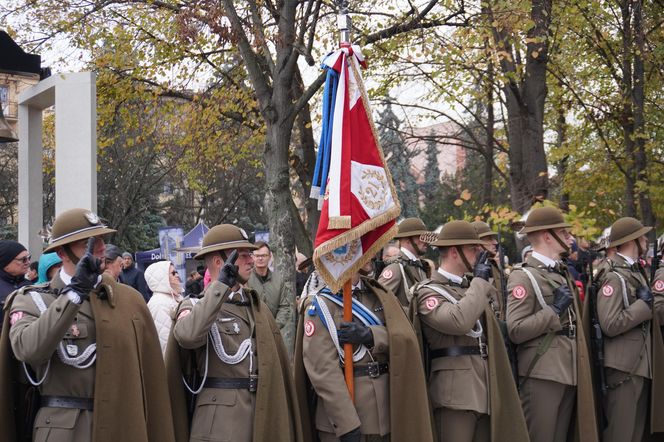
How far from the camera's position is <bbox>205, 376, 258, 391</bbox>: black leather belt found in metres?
5.21

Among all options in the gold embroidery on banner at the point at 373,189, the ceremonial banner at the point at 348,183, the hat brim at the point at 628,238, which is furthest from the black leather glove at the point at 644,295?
the gold embroidery on banner at the point at 373,189

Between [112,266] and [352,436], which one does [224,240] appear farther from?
[112,266]

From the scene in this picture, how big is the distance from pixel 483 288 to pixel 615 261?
241cm

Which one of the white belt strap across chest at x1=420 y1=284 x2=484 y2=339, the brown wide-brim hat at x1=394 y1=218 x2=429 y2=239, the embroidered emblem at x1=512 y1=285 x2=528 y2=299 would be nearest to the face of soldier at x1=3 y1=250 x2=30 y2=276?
the white belt strap across chest at x1=420 y1=284 x2=484 y2=339

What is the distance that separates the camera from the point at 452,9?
1294cm

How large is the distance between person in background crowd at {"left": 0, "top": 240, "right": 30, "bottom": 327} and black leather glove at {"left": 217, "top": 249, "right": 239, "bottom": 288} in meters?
2.36

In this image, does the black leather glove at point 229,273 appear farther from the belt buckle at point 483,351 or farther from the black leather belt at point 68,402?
the belt buckle at point 483,351

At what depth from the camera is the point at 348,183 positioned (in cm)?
564

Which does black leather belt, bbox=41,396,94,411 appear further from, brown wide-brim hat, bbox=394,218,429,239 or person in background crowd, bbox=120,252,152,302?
person in background crowd, bbox=120,252,152,302

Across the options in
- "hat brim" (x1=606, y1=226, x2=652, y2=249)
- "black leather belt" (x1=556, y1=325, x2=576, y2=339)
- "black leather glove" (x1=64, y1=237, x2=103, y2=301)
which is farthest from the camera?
"hat brim" (x1=606, y1=226, x2=652, y2=249)

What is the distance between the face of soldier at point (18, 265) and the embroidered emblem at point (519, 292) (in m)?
3.96

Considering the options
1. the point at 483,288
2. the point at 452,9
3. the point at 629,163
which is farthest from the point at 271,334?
the point at 629,163

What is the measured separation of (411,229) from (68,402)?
5021mm

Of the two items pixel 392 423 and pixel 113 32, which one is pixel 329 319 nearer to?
pixel 392 423
